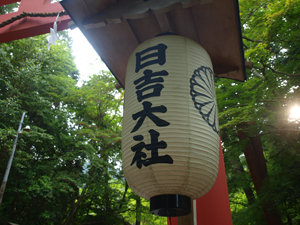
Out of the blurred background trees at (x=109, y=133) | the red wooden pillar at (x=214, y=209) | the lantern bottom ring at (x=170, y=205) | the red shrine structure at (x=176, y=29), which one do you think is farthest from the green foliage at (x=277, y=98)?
the lantern bottom ring at (x=170, y=205)

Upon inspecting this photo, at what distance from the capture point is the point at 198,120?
1917 millimetres

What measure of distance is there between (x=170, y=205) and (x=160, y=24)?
1781 mm

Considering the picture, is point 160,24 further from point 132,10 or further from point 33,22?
point 33,22

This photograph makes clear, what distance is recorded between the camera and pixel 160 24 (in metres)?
2.40

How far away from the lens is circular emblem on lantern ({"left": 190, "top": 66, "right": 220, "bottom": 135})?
1988 millimetres

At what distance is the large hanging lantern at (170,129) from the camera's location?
1768mm

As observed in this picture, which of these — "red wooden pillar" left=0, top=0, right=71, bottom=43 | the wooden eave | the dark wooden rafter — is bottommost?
the dark wooden rafter

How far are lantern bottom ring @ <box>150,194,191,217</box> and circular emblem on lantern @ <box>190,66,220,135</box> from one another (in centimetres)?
68

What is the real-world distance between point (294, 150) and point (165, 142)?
6160mm

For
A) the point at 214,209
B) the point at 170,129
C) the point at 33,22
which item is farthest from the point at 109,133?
the point at 170,129

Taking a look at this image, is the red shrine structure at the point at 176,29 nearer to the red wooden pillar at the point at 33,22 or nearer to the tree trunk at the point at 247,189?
the red wooden pillar at the point at 33,22

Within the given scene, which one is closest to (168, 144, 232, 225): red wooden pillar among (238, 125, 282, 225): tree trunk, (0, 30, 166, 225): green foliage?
(238, 125, 282, 225): tree trunk

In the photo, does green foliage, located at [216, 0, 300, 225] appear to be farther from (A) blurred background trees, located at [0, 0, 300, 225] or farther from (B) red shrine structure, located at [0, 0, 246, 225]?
(B) red shrine structure, located at [0, 0, 246, 225]

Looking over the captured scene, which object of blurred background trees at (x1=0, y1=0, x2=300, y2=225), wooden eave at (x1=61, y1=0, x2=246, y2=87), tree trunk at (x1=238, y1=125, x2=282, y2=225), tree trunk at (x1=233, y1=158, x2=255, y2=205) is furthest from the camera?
tree trunk at (x1=233, y1=158, x2=255, y2=205)
